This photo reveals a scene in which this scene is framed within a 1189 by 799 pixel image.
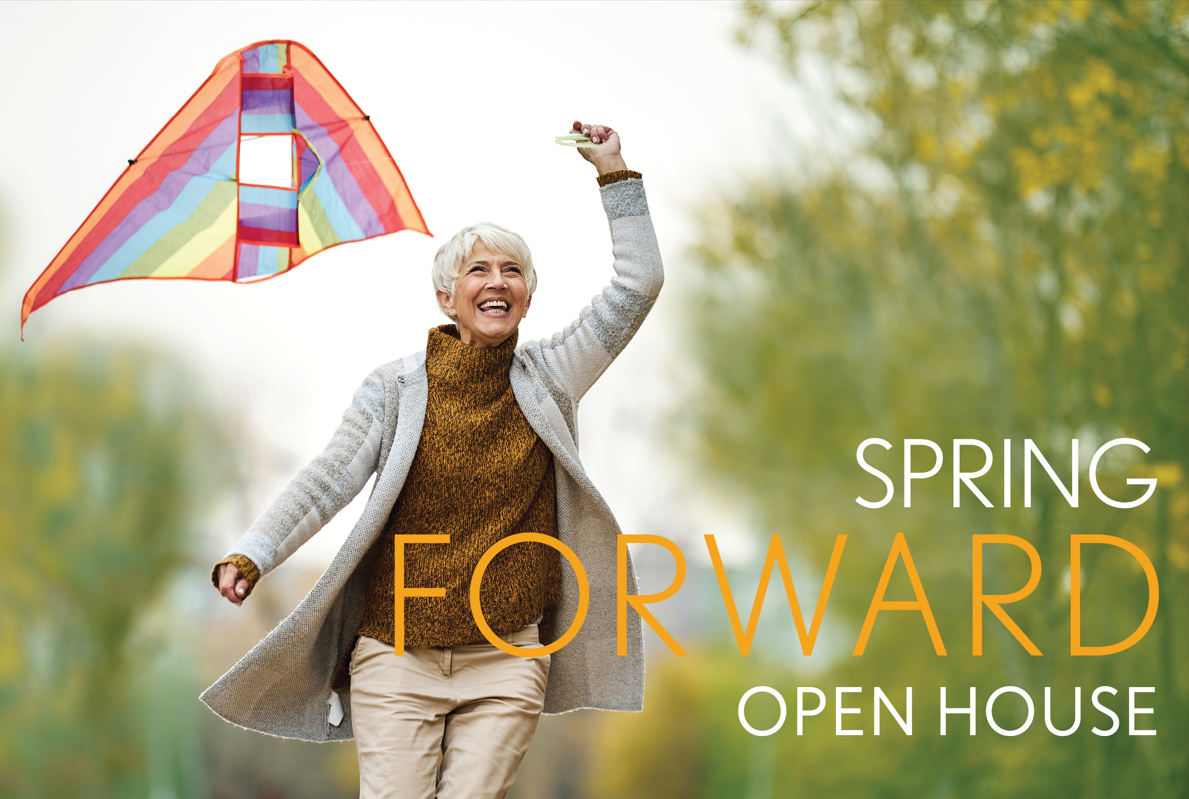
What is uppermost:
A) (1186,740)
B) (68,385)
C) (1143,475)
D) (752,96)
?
(752,96)

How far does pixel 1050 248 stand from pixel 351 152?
252 cm

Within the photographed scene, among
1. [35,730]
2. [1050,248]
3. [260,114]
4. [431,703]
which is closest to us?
[431,703]

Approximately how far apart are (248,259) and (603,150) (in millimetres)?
687

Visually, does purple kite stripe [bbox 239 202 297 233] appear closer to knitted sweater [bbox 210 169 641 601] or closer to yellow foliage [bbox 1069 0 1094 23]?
knitted sweater [bbox 210 169 641 601]

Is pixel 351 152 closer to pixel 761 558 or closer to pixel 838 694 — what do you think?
pixel 761 558

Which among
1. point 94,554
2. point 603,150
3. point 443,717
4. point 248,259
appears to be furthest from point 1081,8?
point 94,554

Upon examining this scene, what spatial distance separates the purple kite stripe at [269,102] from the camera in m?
1.94

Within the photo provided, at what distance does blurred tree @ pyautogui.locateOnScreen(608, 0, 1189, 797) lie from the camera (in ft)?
11.5

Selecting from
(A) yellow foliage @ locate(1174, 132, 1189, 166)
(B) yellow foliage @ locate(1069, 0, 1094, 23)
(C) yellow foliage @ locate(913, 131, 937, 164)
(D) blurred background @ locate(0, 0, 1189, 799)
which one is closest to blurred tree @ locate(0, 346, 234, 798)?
(D) blurred background @ locate(0, 0, 1189, 799)

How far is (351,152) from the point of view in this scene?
6.40 feet

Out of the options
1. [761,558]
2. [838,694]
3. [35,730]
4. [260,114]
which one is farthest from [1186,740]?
[35,730]

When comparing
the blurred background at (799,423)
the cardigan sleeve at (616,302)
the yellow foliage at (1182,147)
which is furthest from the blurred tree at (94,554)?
the yellow foliage at (1182,147)

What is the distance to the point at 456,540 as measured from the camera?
4.92ft

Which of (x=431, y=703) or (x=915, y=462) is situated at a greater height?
(x=915, y=462)
